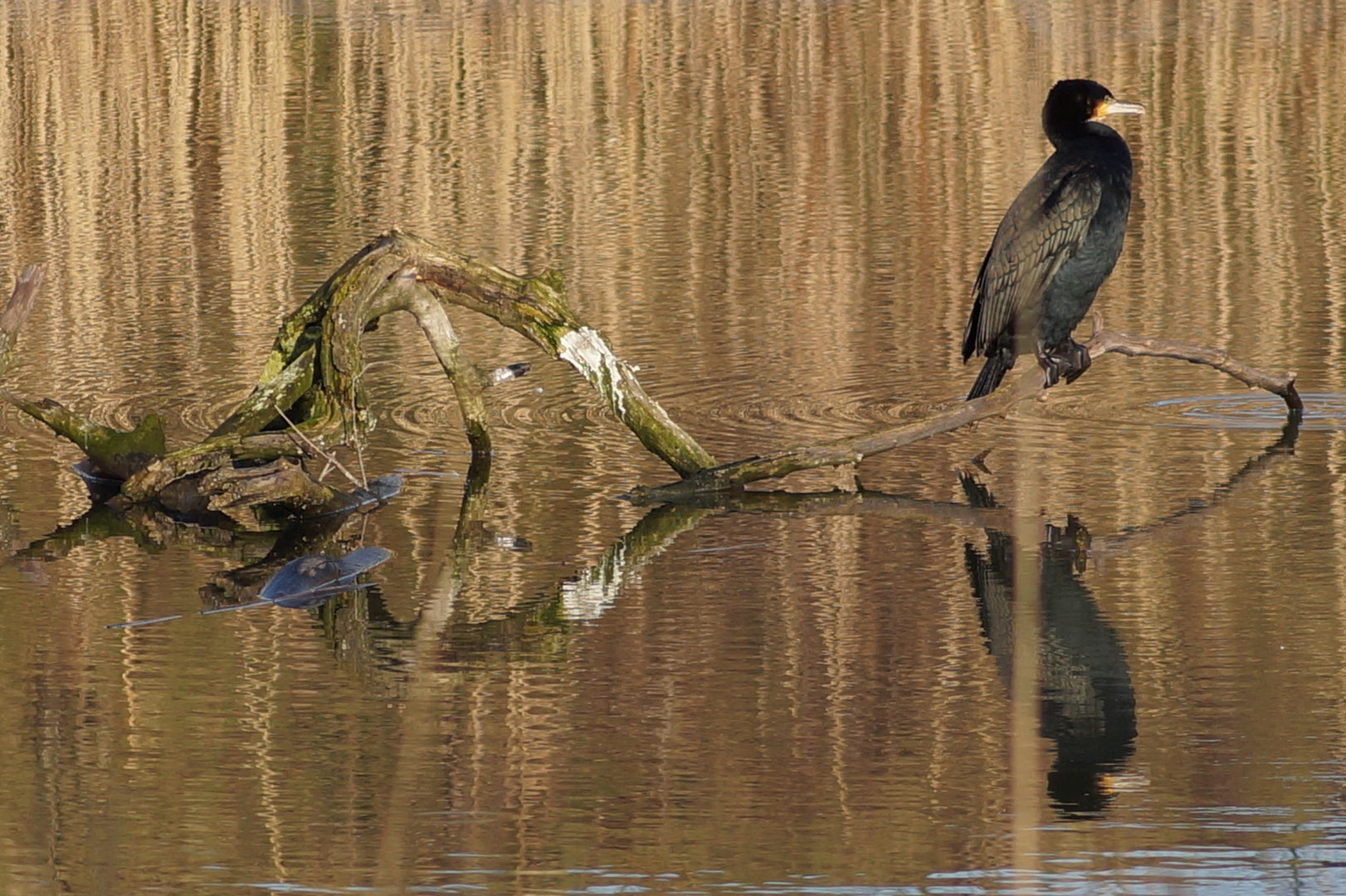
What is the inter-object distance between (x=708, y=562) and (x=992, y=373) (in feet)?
5.43

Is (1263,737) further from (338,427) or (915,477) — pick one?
(338,427)

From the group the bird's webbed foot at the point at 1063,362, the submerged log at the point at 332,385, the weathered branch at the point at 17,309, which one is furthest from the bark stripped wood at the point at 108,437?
the bird's webbed foot at the point at 1063,362

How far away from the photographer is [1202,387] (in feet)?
28.3

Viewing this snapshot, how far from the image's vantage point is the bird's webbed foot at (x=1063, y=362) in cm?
749

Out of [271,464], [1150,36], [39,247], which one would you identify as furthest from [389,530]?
[1150,36]

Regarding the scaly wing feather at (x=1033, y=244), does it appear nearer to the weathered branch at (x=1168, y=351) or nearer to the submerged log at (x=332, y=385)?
the weathered branch at (x=1168, y=351)

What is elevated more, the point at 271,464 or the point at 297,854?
the point at 271,464

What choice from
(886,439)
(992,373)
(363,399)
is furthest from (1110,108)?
(363,399)

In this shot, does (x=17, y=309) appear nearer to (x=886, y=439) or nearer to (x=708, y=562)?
(x=708, y=562)

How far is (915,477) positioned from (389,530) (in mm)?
1766

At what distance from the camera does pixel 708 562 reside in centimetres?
635

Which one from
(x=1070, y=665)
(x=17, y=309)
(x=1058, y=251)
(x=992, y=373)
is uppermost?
(x=1058, y=251)

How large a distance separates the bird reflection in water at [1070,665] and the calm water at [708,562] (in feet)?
0.05

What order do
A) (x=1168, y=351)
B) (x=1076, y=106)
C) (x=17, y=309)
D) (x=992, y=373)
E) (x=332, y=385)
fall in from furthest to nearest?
(x=1076, y=106)
(x=992, y=373)
(x=17, y=309)
(x=1168, y=351)
(x=332, y=385)
